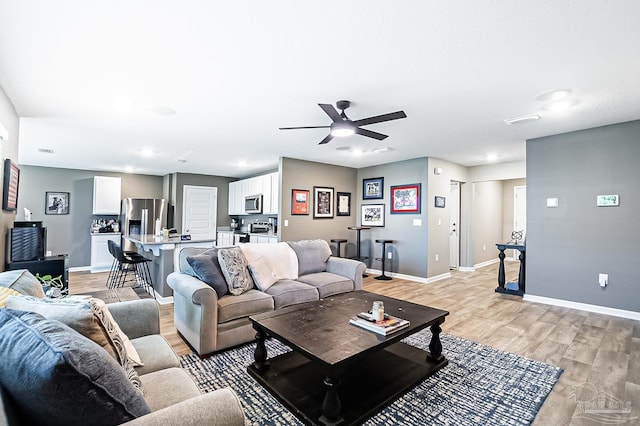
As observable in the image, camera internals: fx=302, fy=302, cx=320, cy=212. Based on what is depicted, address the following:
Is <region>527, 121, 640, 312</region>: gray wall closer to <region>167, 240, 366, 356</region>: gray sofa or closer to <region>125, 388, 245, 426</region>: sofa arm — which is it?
<region>167, 240, 366, 356</region>: gray sofa

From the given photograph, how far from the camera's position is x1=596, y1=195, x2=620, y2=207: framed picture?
3.83 meters

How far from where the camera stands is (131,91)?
2.90 metres

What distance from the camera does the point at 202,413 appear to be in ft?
3.21

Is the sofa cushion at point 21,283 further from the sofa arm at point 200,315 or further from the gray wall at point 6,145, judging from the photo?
the gray wall at point 6,145

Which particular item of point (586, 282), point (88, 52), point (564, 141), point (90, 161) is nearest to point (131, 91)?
point (88, 52)

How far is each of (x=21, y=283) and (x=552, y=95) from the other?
176 inches

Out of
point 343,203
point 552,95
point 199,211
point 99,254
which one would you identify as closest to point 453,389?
point 552,95

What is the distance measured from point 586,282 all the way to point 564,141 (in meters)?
1.95

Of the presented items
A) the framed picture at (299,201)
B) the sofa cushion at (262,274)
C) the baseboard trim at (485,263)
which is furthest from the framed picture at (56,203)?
the baseboard trim at (485,263)

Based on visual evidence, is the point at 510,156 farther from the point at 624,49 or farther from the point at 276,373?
the point at 276,373

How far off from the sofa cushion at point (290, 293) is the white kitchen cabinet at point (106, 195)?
627cm

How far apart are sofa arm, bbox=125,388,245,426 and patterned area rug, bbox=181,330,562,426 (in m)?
0.99

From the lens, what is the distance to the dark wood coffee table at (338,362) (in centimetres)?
179

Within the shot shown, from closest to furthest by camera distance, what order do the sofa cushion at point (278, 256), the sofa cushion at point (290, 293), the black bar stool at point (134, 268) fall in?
the sofa cushion at point (290, 293)
the sofa cushion at point (278, 256)
the black bar stool at point (134, 268)
